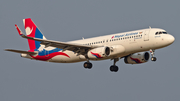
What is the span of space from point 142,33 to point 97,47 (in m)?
6.69

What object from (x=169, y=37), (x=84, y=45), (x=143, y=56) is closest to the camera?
(x=169, y=37)

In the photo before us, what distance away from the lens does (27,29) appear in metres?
63.3

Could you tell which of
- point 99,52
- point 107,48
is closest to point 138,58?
point 107,48

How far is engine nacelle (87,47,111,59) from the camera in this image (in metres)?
50.4

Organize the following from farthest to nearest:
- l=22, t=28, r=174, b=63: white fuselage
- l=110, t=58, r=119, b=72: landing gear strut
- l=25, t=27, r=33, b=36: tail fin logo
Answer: l=25, t=27, r=33, b=36: tail fin logo < l=110, t=58, r=119, b=72: landing gear strut < l=22, t=28, r=174, b=63: white fuselage

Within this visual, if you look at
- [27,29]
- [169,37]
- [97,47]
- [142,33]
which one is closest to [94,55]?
[97,47]

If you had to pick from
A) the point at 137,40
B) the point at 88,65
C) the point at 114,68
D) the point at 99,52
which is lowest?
the point at 88,65

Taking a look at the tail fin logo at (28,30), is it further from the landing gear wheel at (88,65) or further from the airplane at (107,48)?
the landing gear wheel at (88,65)

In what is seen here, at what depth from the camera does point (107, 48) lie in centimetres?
5094

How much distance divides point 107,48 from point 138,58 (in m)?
7.46

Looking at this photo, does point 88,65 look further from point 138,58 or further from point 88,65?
point 138,58

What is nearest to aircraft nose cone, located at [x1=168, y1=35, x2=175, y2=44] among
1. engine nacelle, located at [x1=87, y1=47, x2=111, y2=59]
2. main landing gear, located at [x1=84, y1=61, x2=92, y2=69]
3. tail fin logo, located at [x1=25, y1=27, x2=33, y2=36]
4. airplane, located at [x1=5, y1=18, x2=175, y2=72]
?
airplane, located at [x1=5, y1=18, x2=175, y2=72]

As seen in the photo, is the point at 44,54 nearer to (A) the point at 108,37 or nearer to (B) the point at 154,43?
(A) the point at 108,37

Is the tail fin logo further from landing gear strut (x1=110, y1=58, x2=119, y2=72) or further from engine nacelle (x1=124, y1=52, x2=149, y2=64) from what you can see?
engine nacelle (x1=124, y1=52, x2=149, y2=64)
